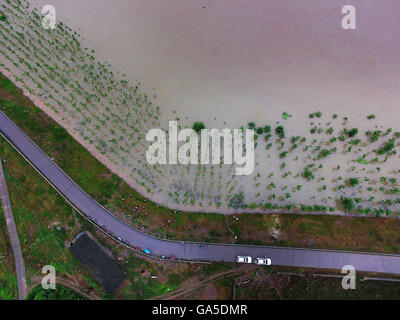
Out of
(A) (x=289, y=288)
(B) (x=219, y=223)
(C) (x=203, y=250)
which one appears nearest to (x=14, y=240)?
(C) (x=203, y=250)

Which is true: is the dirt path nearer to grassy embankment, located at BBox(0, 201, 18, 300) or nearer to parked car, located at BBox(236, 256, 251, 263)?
grassy embankment, located at BBox(0, 201, 18, 300)

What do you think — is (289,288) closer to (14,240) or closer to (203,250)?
(203,250)

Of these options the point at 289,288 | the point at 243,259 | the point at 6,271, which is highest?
the point at 243,259

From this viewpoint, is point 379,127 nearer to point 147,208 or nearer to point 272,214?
point 272,214

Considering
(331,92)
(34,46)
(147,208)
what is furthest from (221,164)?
(34,46)

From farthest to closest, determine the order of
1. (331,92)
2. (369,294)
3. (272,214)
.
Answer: (331,92) → (272,214) → (369,294)

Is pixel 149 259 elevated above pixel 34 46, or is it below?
below

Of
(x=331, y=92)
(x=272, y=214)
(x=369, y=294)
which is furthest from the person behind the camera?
(x=331, y=92)
